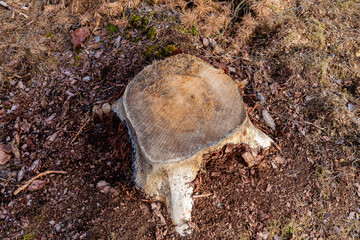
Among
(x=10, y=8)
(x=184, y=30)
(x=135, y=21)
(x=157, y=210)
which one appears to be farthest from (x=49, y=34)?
(x=157, y=210)

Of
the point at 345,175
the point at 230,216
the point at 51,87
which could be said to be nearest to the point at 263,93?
the point at 345,175

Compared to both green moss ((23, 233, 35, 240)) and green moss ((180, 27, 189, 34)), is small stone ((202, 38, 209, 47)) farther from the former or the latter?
green moss ((23, 233, 35, 240))

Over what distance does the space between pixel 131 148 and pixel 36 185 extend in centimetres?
114

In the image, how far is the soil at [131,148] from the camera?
256cm

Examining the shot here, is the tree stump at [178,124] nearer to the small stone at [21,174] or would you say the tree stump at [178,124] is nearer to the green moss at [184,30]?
the green moss at [184,30]

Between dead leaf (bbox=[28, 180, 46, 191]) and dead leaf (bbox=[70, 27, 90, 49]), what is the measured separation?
2006mm

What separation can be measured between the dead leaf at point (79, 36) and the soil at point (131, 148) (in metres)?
0.07

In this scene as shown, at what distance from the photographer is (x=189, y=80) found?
2.58 m

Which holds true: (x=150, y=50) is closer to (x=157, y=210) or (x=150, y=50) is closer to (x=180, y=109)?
(x=180, y=109)

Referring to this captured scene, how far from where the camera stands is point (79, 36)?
3.68 m

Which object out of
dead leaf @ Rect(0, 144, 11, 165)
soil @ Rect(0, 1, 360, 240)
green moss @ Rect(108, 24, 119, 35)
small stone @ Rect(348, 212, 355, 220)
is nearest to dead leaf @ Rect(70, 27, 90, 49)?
soil @ Rect(0, 1, 360, 240)

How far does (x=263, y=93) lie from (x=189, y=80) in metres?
1.36

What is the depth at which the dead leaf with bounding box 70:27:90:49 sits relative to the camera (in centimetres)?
364

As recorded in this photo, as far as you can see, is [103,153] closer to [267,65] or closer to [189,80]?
[189,80]
